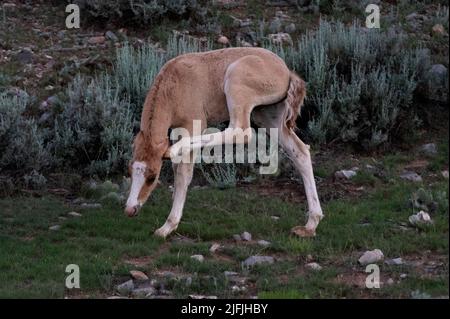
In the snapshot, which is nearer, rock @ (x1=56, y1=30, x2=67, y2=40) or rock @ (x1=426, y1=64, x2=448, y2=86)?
rock @ (x1=426, y1=64, x2=448, y2=86)

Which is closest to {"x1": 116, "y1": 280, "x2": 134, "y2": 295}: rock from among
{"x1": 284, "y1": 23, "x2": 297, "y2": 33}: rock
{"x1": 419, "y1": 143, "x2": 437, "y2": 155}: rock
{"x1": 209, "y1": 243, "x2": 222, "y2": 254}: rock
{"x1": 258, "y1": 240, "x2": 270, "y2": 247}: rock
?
{"x1": 209, "y1": 243, "x2": 222, "y2": 254}: rock

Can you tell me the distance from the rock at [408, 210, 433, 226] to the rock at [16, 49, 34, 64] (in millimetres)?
7227

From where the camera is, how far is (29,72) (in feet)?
45.3

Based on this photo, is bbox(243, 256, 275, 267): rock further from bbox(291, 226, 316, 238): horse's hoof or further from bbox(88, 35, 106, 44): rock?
bbox(88, 35, 106, 44): rock

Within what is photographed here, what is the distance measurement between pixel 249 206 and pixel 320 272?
2.46 meters

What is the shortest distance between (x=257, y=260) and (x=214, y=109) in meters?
1.77

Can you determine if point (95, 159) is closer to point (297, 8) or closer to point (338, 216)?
point (338, 216)

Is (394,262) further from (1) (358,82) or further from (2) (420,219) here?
(1) (358,82)

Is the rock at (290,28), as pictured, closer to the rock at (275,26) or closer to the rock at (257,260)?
the rock at (275,26)

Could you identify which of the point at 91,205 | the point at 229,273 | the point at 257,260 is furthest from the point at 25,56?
the point at 229,273

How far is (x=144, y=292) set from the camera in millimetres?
7668

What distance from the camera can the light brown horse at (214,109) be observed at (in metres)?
8.81

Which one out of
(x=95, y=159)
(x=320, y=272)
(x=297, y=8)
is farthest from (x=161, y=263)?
(x=297, y=8)

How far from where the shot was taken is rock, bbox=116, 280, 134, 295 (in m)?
7.68
